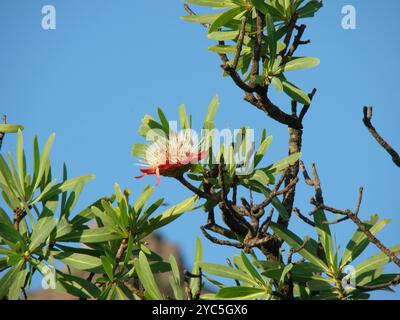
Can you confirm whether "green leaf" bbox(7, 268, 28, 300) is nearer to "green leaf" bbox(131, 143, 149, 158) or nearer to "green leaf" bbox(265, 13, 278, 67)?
"green leaf" bbox(131, 143, 149, 158)

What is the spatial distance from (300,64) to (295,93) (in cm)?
13

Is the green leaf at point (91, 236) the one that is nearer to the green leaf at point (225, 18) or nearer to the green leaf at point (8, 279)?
the green leaf at point (8, 279)

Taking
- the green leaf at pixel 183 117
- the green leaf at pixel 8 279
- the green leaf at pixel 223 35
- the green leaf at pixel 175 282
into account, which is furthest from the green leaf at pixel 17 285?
the green leaf at pixel 223 35

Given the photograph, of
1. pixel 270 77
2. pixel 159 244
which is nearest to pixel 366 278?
pixel 270 77

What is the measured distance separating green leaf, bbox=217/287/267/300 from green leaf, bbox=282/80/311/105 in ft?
2.77

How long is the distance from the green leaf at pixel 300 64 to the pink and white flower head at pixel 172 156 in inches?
21.4

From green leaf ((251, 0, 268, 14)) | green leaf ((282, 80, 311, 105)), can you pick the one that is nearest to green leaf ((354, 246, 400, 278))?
green leaf ((282, 80, 311, 105))

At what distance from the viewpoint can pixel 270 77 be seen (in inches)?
125

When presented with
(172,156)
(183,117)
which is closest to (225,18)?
(183,117)

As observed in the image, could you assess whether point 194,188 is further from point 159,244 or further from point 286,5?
point 159,244

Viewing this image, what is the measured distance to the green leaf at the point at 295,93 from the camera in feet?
10.2

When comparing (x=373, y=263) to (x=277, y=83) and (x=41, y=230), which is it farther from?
(x=41, y=230)

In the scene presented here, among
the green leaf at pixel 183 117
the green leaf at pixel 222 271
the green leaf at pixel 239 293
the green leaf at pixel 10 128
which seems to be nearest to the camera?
the green leaf at pixel 239 293

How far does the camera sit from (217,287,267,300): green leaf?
8.81 feet
